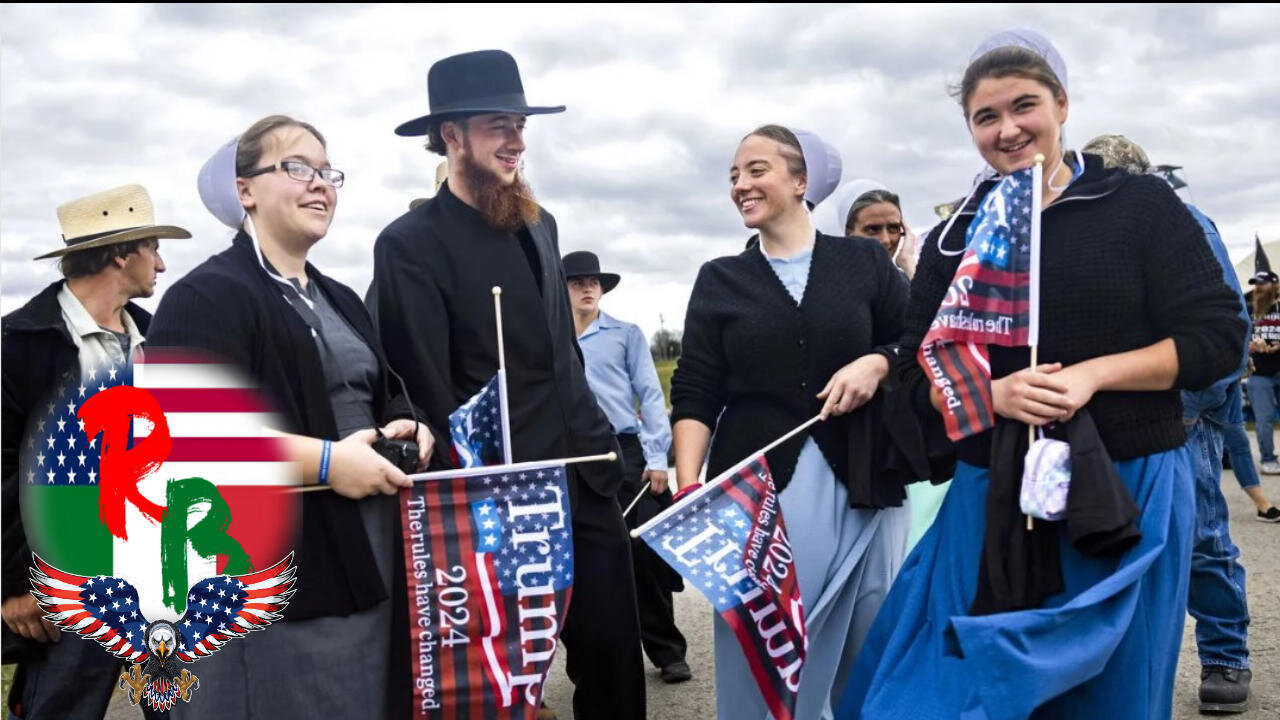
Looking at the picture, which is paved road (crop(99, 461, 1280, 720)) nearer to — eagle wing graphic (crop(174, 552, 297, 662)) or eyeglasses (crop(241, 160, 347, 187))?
eagle wing graphic (crop(174, 552, 297, 662))

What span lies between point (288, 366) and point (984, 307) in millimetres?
1884

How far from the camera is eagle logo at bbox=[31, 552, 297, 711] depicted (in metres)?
3.01

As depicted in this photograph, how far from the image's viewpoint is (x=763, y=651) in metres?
3.48

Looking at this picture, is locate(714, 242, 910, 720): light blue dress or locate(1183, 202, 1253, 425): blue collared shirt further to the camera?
locate(1183, 202, 1253, 425): blue collared shirt

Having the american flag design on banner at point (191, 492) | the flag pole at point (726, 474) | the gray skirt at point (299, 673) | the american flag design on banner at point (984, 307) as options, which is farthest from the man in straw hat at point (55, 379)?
the american flag design on banner at point (984, 307)

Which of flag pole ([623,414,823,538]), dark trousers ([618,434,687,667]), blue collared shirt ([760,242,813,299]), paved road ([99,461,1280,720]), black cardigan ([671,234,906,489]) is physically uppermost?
blue collared shirt ([760,242,813,299])

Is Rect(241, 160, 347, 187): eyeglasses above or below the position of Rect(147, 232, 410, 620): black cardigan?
above

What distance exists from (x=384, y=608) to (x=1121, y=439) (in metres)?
2.05

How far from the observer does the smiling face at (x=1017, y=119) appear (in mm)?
2959

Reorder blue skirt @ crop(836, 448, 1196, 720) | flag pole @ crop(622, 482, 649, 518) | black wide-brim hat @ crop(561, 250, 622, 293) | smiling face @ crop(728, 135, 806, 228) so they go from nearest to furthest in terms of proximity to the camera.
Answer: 1. blue skirt @ crop(836, 448, 1196, 720)
2. smiling face @ crop(728, 135, 806, 228)
3. flag pole @ crop(622, 482, 649, 518)
4. black wide-brim hat @ crop(561, 250, 622, 293)

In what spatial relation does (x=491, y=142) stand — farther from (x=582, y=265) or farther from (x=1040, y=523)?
(x=582, y=265)

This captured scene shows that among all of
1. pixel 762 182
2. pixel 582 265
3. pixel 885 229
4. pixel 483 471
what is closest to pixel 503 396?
pixel 483 471

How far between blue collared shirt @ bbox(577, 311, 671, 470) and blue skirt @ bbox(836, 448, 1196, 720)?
3.52m

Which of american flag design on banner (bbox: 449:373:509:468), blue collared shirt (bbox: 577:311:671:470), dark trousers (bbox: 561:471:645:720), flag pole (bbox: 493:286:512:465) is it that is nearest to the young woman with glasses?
american flag design on banner (bbox: 449:373:509:468)
